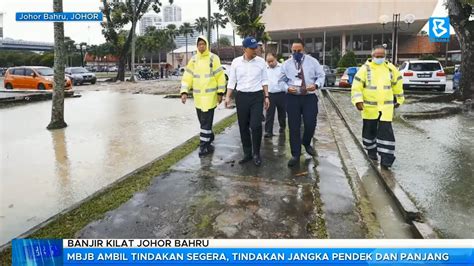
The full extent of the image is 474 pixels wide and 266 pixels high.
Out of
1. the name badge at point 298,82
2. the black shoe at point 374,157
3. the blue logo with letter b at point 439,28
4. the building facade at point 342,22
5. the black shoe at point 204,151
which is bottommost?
the black shoe at point 374,157

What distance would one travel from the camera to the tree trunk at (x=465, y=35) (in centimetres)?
1276

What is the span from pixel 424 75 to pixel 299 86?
561 inches

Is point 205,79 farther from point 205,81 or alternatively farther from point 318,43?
point 318,43

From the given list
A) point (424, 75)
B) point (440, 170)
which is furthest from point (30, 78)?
point (440, 170)

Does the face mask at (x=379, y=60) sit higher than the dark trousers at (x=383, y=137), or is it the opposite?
the face mask at (x=379, y=60)

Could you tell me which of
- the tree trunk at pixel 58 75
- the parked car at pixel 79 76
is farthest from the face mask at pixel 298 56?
the parked car at pixel 79 76

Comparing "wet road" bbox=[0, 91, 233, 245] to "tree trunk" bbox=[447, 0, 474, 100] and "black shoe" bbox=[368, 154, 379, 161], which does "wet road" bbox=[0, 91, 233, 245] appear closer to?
"black shoe" bbox=[368, 154, 379, 161]

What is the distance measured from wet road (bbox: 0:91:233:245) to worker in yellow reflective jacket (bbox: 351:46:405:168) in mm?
3114

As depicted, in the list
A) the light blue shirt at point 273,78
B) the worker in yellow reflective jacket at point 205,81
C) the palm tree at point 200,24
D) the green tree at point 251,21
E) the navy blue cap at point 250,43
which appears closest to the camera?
the navy blue cap at point 250,43

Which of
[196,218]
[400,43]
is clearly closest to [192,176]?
[196,218]

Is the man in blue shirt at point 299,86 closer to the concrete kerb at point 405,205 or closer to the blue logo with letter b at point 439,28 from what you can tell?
the concrete kerb at point 405,205

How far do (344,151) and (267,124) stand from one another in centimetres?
165

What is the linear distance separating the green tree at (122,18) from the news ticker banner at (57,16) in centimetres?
2612

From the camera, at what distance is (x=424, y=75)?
17750mm
